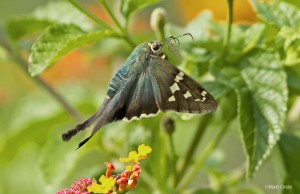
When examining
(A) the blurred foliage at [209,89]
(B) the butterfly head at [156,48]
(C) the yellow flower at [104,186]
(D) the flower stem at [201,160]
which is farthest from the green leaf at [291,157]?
(C) the yellow flower at [104,186]

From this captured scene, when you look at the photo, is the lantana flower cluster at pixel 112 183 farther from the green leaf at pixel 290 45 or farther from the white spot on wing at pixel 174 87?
the green leaf at pixel 290 45

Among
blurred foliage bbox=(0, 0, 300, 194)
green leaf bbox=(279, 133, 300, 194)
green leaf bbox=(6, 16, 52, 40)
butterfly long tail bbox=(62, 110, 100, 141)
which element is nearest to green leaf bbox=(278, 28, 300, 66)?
blurred foliage bbox=(0, 0, 300, 194)

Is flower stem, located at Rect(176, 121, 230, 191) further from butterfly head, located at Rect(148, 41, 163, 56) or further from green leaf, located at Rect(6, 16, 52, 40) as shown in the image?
green leaf, located at Rect(6, 16, 52, 40)

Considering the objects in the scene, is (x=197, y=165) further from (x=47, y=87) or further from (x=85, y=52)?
(x=85, y=52)

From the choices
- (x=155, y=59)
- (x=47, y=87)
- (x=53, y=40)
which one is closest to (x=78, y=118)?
(x=47, y=87)

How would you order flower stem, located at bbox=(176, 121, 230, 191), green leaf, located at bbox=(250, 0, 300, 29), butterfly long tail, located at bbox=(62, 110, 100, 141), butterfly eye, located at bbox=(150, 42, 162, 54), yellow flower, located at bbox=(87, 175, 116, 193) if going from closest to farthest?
yellow flower, located at bbox=(87, 175, 116, 193)
butterfly long tail, located at bbox=(62, 110, 100, 141)
butterfly eye, located at bbox=(150, 42, 162, 54)
green leaf, located at bbox=(250, 0, 300, 29)
flower stem, located at bbox=(176, 121, 230, 191)

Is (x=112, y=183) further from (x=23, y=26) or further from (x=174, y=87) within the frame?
(x=23, y=26)
